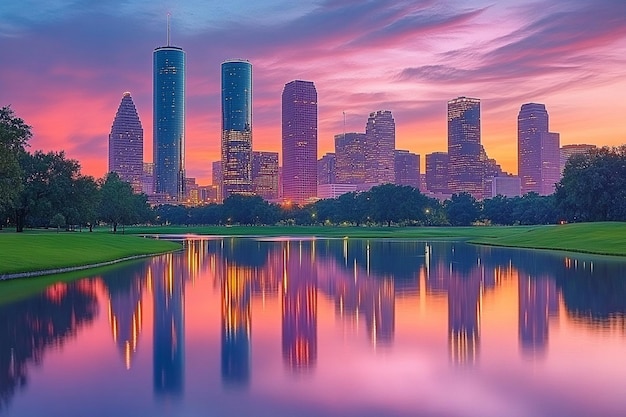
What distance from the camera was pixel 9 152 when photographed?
51000mm

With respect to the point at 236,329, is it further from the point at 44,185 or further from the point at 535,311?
the point at 44,185

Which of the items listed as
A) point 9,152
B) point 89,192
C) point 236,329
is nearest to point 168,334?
point 236,329

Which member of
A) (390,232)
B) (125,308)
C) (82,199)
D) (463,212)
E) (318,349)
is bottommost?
(318,349)

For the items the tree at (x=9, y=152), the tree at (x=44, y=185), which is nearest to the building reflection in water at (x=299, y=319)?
the tree at (x=9, y=152)

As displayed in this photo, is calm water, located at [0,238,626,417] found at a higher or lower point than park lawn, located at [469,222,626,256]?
lower

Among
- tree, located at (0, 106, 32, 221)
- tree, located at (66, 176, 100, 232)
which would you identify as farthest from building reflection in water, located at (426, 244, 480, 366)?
tree, located at (66, 176, 100, 232)

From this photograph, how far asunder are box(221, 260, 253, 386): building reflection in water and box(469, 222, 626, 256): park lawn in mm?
35342

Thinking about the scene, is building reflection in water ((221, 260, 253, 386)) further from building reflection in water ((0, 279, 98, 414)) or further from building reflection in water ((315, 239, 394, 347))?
building reflection in water ((0, 279, 98, 414))

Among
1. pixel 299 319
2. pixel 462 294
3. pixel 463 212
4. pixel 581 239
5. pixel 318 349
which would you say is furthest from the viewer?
pixel 463 212

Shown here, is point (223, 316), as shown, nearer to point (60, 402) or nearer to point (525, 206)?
point (60, 402)

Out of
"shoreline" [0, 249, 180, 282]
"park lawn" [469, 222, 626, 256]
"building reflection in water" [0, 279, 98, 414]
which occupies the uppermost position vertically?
"park lawn" [469, 222, 626, 256]

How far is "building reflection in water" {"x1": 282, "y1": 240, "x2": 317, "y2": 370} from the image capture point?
54.9 ft

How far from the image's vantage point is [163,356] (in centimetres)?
1683

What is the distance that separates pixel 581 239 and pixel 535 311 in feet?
163
